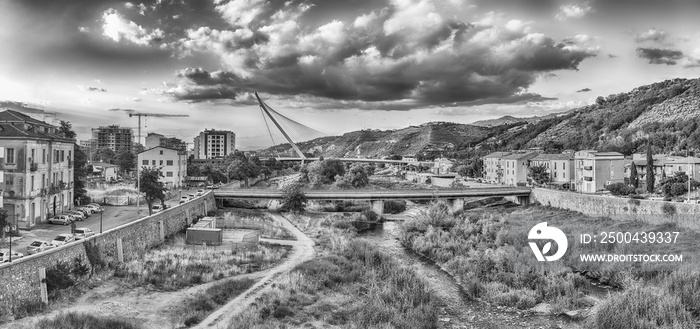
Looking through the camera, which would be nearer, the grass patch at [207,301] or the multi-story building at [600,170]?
the grass patch at [207,301]

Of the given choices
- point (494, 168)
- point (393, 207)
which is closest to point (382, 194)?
point (393, 207)

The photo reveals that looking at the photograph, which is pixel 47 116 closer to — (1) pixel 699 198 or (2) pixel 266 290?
(2) pixel 266 290

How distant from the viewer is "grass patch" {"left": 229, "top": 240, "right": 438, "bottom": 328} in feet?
59.5

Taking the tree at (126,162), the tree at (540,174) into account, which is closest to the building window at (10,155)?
the tree at (540,174)

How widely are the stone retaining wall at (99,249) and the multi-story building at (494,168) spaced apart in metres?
54.4

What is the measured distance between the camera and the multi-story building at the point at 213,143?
16900 centimetres

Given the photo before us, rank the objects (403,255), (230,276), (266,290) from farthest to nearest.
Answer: (403,255), (230,276), (266,290)

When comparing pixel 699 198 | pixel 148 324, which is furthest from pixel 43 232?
pixel 699 198

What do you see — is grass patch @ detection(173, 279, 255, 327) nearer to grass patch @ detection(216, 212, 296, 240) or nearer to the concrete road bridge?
grass patch @ detection(216, 212, 296, 240)

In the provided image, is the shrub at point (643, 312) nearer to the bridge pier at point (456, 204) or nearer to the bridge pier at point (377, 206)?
the bridge pier at point (377, 206)

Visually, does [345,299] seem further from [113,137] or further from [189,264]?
[113,137]

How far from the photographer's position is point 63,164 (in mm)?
35062

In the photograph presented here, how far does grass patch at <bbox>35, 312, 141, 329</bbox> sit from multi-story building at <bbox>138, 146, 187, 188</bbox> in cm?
4574

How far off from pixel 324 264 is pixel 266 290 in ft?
18.6
